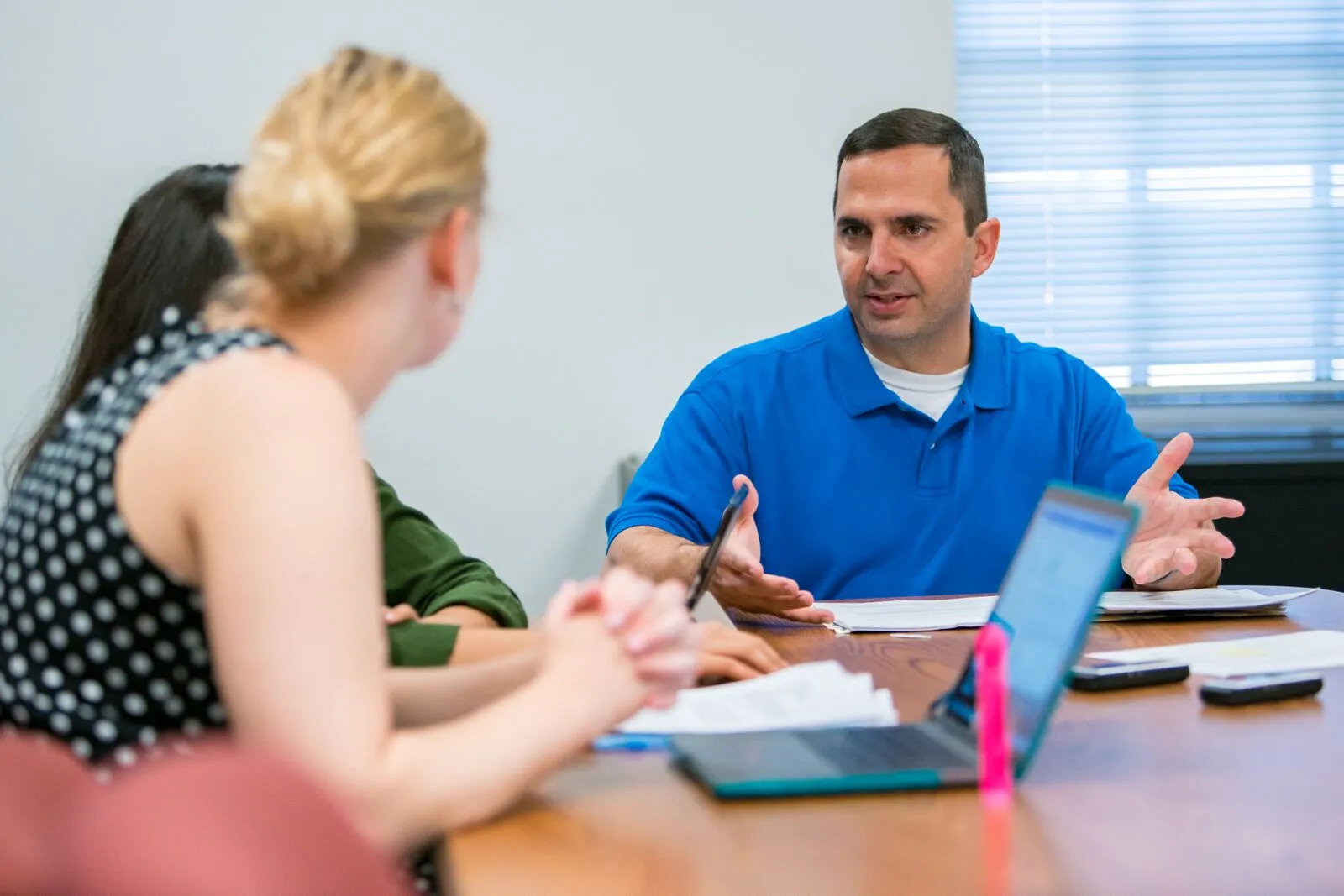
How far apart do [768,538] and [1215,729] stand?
1097 mm

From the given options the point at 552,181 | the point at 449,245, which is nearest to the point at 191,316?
the point at 449,245

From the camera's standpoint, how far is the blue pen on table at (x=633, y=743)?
1086 millimetres

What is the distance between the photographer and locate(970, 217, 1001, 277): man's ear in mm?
2464

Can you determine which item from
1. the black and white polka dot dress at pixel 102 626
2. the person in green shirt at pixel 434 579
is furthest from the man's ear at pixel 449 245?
the person in green shirt at pixel 434 579

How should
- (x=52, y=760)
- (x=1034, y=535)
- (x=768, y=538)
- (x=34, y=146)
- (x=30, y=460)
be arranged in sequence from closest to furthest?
(x=52, y=760) < (x=1034, y=535) < (x=30, y=460) < (x=768, y=538) < (x=34, y=146)

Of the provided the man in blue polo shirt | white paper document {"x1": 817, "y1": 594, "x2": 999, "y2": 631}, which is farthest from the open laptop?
the man in blue polo shirt

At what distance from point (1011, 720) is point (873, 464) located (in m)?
1.20

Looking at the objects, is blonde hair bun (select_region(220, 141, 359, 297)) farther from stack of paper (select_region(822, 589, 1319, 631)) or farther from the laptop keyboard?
stack of paper (select_region(822, 589, 1319, 631))

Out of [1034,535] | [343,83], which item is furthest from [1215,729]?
[343,83]

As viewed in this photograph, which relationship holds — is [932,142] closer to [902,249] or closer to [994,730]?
[902,249]

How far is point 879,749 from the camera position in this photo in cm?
100

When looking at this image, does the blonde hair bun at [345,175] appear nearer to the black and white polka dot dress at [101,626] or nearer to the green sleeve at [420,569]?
the black and white polka dot dress at [101,626]

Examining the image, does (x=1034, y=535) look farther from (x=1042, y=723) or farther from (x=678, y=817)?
(x=678, y=817)

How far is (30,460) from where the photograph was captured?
4.82 feet
